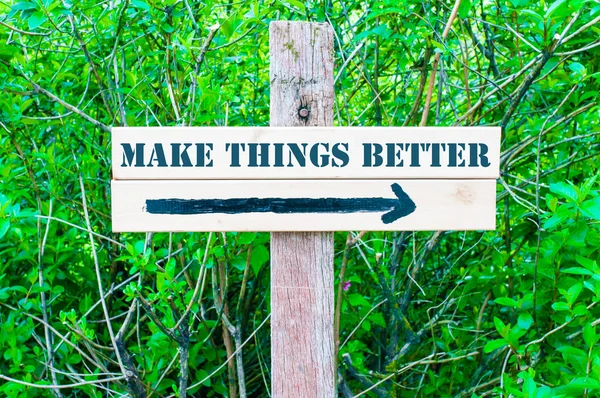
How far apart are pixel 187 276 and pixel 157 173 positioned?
88 centimetres

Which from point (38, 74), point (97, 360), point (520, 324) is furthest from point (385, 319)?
point (38, 74)

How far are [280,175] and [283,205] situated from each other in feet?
0.23

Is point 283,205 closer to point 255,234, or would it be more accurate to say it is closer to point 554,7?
point 255,234

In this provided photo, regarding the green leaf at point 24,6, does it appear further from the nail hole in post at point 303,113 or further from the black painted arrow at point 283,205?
the nail hole in post at point 303,113

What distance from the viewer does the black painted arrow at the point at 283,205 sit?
1.51 m

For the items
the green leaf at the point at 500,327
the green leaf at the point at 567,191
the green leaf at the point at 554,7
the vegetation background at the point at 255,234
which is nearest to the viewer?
the green leaf at the point at 554,7

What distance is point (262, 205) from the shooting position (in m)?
1.51

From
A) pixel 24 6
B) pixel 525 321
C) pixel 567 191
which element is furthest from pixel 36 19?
pixel 525 321

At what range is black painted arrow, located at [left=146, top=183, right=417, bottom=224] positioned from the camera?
4.97ft

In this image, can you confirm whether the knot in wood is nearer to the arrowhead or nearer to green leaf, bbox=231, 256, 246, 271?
the arrowhead

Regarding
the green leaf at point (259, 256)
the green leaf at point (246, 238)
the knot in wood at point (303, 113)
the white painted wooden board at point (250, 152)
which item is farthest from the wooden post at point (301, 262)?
the green leaf at point (259, 256)

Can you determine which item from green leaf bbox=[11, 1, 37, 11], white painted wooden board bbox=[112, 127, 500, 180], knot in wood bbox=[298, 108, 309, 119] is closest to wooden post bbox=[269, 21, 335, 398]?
knot in wood bbox=[298, 108, 309, 119]

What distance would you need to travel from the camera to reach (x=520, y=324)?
189 cm

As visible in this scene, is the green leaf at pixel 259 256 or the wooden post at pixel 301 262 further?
the green leaf at pixel 259 256
